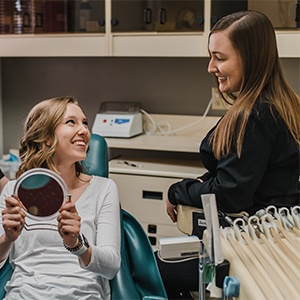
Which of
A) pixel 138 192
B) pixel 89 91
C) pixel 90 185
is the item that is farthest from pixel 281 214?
pixel 89 91

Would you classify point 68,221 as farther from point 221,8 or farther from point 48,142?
point 221,8

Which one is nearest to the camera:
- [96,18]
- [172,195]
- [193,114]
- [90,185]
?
[90,185]

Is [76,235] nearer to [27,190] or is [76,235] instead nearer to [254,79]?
[27,190]

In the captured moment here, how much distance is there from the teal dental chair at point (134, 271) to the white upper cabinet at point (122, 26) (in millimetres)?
1197

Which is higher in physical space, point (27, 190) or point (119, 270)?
point (27, 190)

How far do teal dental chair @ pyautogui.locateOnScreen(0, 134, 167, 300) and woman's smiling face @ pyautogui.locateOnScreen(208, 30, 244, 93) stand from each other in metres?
0.54

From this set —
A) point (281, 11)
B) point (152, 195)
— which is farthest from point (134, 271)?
point (281, 11)

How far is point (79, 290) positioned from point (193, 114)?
1.67m

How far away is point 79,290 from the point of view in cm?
139

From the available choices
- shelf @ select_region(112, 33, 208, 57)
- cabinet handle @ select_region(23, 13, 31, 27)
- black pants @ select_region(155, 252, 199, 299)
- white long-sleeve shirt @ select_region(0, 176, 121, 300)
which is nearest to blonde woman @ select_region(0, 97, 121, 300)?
white long-sleeve shirt @ select_region(0, 176, 121, 300)

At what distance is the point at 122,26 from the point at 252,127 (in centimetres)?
141

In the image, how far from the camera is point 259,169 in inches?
57.1

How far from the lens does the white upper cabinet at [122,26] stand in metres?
2.41

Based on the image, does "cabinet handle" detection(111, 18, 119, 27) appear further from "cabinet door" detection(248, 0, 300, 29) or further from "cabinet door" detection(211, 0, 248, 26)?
"cabinet door" detection(248, 0, 300, 29)
